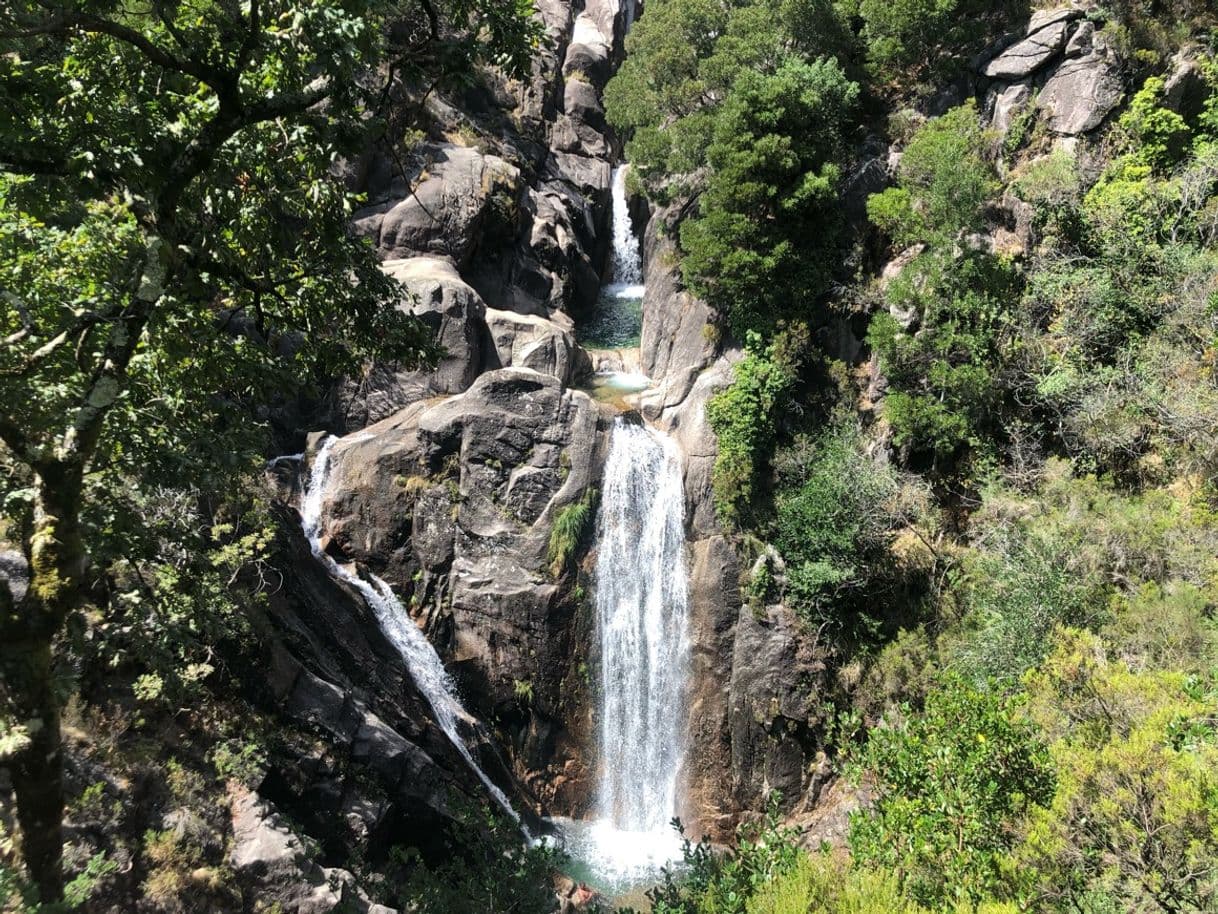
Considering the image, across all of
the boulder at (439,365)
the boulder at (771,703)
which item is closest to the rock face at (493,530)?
the boulder at (439,365)

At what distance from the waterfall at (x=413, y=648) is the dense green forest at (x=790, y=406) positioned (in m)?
2.57

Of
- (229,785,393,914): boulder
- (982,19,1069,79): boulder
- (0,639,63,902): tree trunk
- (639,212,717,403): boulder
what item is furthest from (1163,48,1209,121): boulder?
(229,785,393,914): boulder

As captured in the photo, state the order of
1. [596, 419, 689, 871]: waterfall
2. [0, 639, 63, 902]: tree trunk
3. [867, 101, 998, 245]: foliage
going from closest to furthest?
[0, 639, 63, 902]: tree trunk → [867, 101, 998, 245]: foliage → [596, 419, 689, 871]: waterfall

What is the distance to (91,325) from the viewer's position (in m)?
4.97

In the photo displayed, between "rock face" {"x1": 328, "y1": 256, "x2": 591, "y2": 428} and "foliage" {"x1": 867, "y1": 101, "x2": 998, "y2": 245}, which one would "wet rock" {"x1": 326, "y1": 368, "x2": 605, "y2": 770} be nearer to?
"rock face" {"x1": 328, "y1": 256, "x2": 591, "y2": 428}

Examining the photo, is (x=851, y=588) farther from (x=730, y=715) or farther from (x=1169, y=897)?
(x=1169, y=897)

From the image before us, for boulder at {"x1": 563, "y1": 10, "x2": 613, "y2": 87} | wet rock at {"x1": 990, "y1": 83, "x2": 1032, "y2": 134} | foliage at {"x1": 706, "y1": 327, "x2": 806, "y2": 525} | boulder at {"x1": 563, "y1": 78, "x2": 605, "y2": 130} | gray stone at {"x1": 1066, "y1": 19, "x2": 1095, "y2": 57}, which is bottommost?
foliage at {"x1": 706, "y1": 327, "x2": 806, "y2": 525}

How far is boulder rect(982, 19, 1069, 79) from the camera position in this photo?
49.8 feet

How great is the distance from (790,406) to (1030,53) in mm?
9886

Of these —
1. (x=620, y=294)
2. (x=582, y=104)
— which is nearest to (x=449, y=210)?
(x=620, y=294)

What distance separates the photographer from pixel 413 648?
1555 cm

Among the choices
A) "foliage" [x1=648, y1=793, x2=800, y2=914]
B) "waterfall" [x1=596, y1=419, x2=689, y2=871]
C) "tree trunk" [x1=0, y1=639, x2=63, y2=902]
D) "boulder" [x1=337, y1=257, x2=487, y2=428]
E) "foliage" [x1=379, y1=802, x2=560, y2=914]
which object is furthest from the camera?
"boulder" [x1=337, y1=257, x2=487, y2=428]

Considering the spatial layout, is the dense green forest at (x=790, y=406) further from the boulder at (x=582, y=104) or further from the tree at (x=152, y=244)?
the boulder at (x=582, y=104)

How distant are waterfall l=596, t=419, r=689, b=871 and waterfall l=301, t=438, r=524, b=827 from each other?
2729 mm
